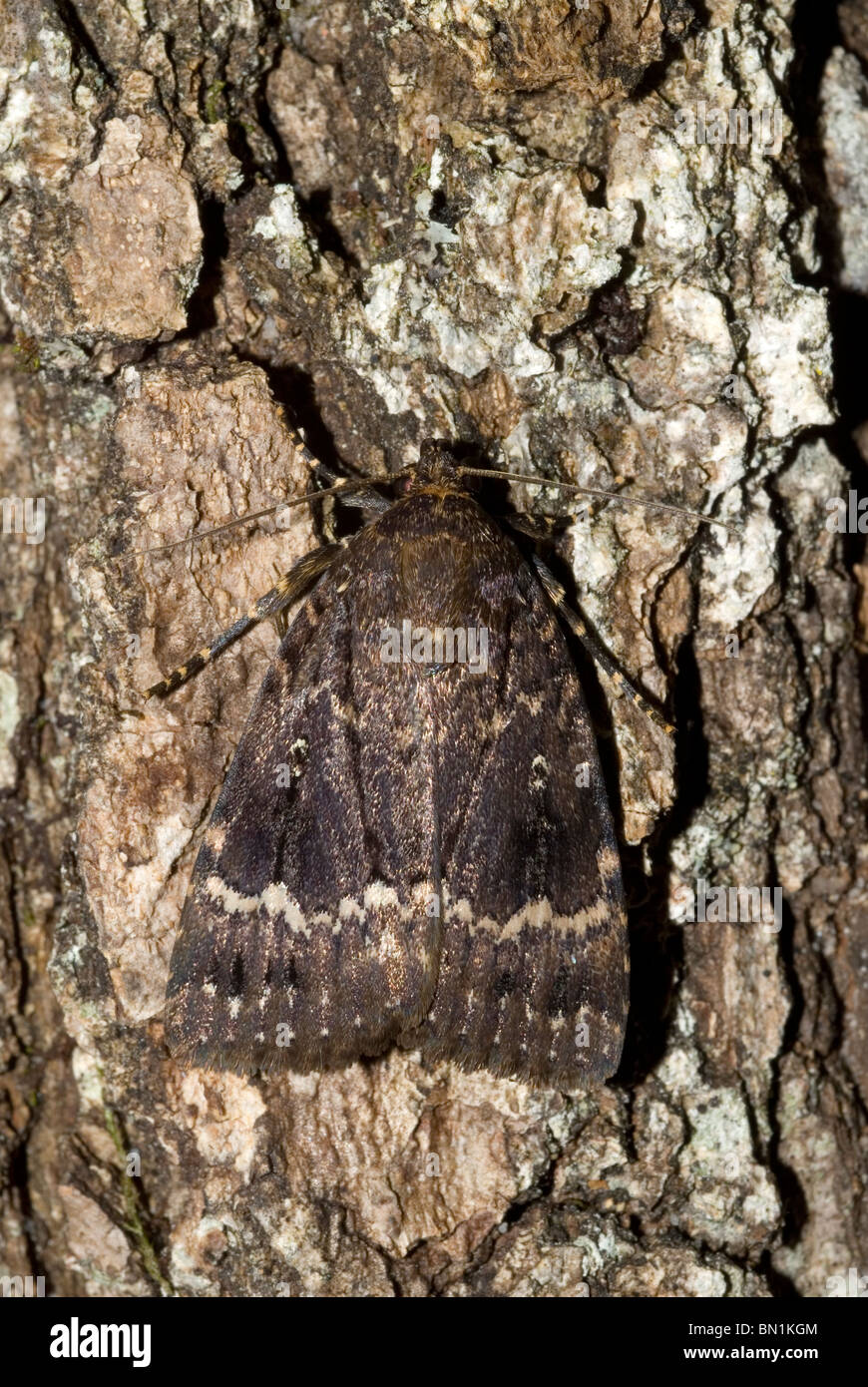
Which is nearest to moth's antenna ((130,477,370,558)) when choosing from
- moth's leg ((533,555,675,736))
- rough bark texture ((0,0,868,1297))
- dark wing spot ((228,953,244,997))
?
rough bark texture ((0,0,868,1297))

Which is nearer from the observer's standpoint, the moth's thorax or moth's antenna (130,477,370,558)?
moth's antenna (130,477,370,558)

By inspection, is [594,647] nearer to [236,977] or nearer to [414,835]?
[414,835]

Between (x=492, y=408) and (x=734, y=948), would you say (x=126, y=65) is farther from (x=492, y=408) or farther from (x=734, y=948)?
(x=734, y=948)

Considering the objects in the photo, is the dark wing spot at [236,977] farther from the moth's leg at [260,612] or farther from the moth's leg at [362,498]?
the moth's leg at [362,498]

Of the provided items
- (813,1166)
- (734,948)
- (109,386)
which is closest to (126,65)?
(109,386)

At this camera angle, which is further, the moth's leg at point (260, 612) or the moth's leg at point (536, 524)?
the moth's leg at point (536, 524)

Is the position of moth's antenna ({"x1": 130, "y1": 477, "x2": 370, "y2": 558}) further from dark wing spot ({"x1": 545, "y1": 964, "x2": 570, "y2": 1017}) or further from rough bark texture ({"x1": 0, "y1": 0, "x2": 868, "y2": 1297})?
dark wing spot ({"x1": 545, "y1": 964, "x2": 570, "y2": 1017})

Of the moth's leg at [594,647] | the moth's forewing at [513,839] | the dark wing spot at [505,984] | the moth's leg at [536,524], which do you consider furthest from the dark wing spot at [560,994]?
the moth's leg at [536,524]
